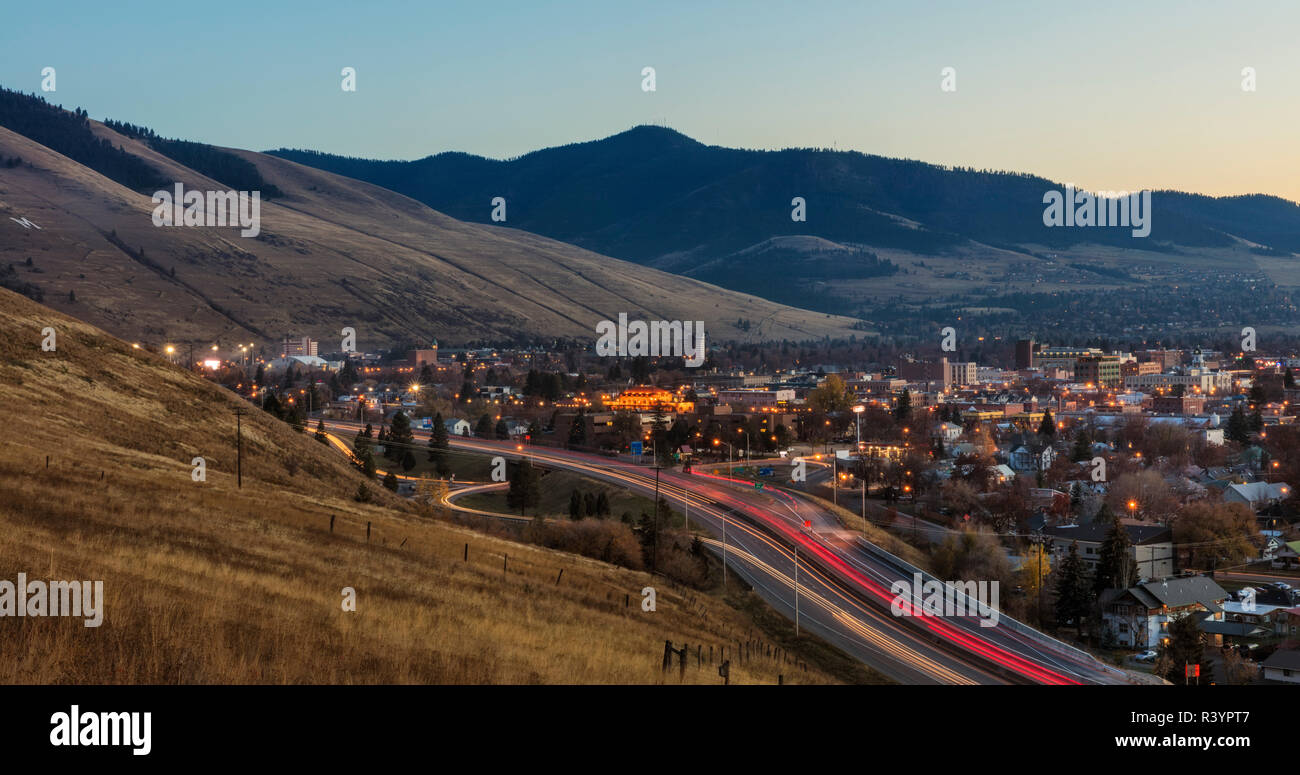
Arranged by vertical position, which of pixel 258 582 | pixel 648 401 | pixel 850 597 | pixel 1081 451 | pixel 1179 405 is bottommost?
pixel 850 597

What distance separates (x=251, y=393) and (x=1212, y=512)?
90.4 meters

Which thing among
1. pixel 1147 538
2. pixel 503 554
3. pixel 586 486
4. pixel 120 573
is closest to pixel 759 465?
pixel 586 486

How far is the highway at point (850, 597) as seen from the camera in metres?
41.0

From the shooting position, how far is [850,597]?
50469 mm

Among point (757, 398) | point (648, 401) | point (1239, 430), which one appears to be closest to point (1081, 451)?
point (1239, 430)

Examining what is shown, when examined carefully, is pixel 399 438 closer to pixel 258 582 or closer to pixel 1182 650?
pixel 1182 650

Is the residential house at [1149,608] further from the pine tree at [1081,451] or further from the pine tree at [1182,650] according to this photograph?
the pine tree at [1081,451]

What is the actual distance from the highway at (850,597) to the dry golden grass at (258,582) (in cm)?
632

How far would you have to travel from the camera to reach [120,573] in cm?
1541

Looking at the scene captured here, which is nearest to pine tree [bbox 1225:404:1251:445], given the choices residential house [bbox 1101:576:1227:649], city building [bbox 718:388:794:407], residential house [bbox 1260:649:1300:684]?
city building [bbox 718:388:794:407]

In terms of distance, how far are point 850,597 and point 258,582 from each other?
122ft

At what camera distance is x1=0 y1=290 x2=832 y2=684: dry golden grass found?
472 inches

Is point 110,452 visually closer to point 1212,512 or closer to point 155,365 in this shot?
point 155,365

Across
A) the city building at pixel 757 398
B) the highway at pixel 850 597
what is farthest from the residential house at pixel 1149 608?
the city building at pixel 757 398
